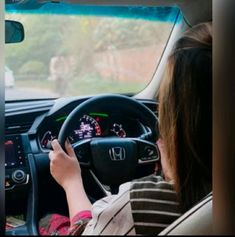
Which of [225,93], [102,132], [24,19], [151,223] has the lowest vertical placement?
[151,223]

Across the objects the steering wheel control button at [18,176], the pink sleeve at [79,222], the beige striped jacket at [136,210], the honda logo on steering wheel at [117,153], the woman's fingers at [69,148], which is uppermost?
the woman's fingers at [69,148]

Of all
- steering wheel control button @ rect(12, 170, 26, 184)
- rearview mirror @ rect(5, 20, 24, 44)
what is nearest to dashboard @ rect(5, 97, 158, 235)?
steering wheel control button @ rect(12, 170, 26, 184)

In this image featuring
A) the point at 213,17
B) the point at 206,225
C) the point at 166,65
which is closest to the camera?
the point at 206,225

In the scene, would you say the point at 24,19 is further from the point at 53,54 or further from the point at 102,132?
the point at 102,132

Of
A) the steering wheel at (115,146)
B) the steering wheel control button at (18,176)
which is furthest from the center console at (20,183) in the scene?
the steering wheel at (115,146)

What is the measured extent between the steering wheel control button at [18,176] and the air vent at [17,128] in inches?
4.0

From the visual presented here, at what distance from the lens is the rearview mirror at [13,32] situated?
4.48 ft

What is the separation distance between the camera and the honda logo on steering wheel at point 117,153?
1484mm

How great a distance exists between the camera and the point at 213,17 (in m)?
1.35

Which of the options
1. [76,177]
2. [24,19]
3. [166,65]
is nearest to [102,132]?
[76,177]

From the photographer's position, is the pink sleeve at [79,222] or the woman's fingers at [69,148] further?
the woman's fingers at [69,148]

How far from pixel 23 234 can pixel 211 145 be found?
0.52 metres

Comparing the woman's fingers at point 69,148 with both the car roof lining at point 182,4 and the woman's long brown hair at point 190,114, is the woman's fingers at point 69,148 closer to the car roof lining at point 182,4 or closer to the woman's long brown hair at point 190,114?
the woman's long brown hair at point 190,114

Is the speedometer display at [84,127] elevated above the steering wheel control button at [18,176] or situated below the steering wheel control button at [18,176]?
above
